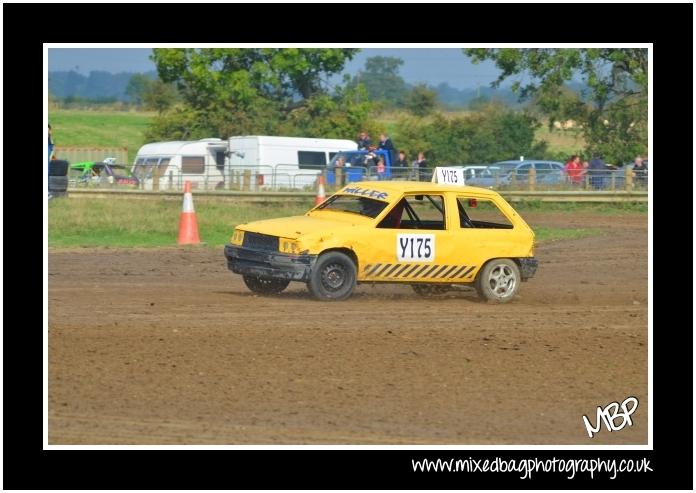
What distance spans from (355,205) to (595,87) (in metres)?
23.7

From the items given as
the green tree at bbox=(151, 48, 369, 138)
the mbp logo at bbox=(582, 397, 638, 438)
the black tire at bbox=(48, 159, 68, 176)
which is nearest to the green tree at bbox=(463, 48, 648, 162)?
the green tree at bbox=(151, 48, 369, 138)

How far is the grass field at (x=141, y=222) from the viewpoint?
20.9 meters

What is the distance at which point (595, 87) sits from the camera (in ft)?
120

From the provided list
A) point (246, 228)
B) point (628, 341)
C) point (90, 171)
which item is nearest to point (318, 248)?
point (246, 228)

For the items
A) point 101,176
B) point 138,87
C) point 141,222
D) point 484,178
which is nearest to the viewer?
point 141,222

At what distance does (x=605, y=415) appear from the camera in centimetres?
863

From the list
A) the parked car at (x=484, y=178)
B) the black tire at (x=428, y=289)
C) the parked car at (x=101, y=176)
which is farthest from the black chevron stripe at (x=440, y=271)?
the parked car at (x=101, y=176)

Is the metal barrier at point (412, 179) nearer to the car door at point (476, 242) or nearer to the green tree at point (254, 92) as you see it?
the green tree at point (254, 92)

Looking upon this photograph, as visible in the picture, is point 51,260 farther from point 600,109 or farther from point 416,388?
point 600,109

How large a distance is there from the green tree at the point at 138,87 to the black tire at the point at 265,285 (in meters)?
53.0

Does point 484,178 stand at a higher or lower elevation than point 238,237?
higher

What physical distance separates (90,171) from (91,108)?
1206 inches

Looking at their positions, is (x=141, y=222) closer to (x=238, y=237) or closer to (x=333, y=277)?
A: (x=238, y=237)

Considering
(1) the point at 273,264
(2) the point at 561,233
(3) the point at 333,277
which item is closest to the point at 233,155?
(2) the point at 561,233
